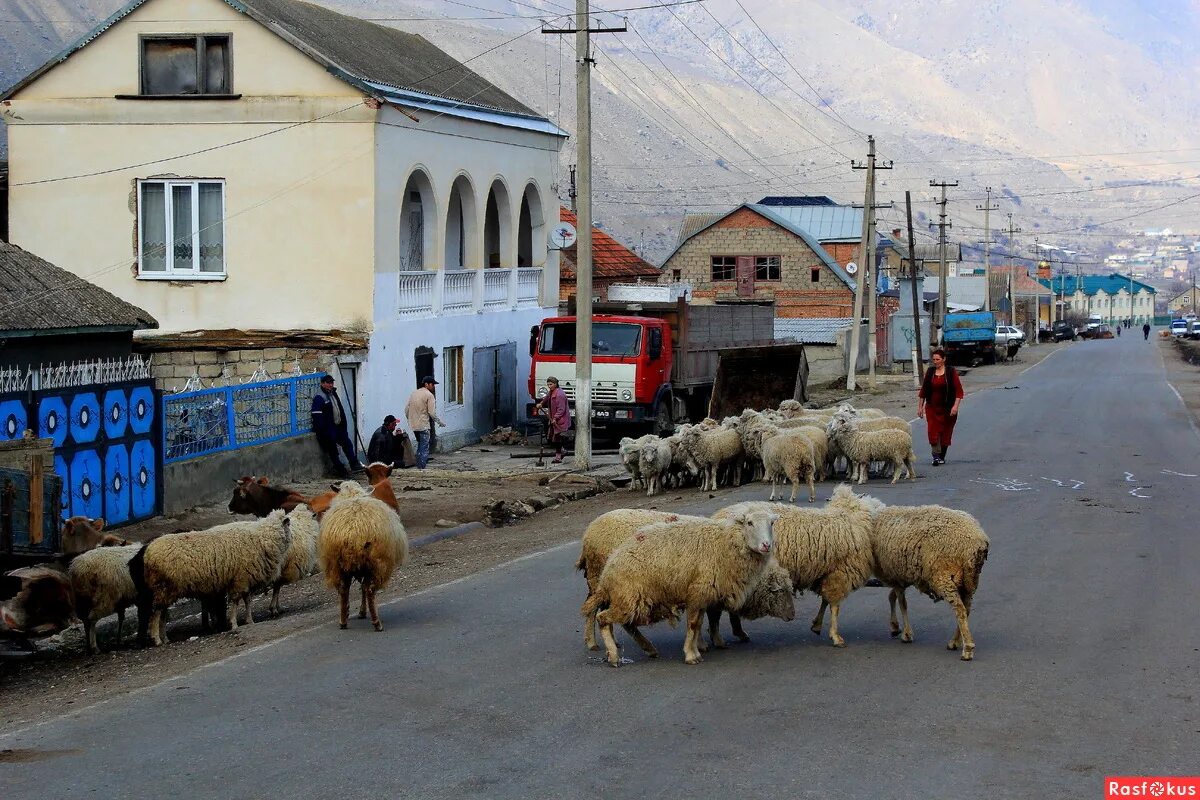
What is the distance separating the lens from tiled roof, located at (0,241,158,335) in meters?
17.5

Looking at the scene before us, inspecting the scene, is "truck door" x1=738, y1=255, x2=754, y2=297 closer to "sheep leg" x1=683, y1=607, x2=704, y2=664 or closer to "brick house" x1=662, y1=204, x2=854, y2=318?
"brick house" x1=662, y1=204, x2=854, y2=318

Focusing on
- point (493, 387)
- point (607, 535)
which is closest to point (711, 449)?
point (607, 535)

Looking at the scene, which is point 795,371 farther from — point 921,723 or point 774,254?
point 774,254

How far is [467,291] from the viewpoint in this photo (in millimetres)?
31125

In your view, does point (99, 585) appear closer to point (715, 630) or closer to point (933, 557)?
point (715, 630)

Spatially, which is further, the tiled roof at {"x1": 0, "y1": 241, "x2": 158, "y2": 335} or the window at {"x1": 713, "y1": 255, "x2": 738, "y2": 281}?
the window at {"x1": 713, "y1": 255, "x2": 738, "y2": 281}

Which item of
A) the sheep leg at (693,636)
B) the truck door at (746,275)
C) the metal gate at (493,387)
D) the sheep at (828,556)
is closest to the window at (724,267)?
the truck door at (746,275)

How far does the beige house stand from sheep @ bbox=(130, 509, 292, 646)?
41.6 feet

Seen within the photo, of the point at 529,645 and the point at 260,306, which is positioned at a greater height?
the point at 260,306

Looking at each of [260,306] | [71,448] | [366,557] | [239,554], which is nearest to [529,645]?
[366,557]

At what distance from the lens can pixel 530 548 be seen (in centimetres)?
1647

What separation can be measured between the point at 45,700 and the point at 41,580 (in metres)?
1.47

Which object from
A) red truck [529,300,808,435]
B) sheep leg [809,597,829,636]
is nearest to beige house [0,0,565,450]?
red truck [529,300,808,435]

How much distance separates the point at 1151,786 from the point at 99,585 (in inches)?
335
